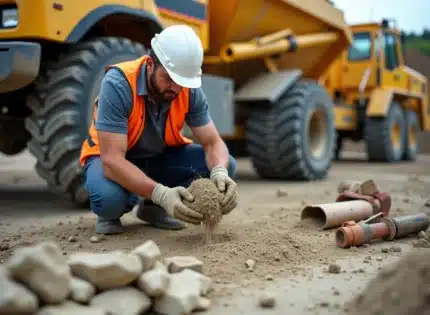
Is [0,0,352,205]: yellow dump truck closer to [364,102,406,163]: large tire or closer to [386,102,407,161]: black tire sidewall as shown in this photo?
[364,102,406,163]: large tire

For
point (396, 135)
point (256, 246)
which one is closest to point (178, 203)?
point (256, 246)

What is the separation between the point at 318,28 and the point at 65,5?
4176 mm

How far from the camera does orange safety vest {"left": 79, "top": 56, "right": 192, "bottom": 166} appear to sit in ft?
10.9

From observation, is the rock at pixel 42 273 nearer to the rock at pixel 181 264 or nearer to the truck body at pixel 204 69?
the rock at pixel 181 264

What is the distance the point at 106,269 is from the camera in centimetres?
203

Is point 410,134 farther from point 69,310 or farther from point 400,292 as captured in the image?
point 69,310

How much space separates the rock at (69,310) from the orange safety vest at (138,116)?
155cm

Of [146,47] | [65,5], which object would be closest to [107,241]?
[65,5]

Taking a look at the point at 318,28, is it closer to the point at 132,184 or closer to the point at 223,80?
the point at 223,80

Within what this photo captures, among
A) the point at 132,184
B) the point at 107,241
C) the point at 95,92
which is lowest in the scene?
the point at 107,241

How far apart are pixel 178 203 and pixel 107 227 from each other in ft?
2.14

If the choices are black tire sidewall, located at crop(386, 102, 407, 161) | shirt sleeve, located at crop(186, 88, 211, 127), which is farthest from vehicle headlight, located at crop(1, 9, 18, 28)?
black tire sidewall, located at crop(386, 102, 407, 161)

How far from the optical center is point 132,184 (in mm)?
3221

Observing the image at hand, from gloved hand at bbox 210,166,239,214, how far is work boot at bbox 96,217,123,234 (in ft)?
2.20
